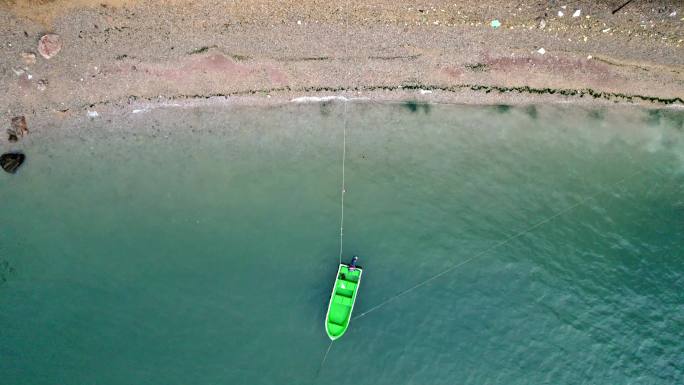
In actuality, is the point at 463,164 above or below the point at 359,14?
below

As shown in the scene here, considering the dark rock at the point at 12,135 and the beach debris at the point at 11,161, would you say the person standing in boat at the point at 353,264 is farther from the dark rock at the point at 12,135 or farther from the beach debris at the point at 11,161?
the dark rock at the point at 12,135

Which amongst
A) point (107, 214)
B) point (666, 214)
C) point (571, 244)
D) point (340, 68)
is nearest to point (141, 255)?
point (107, 214)

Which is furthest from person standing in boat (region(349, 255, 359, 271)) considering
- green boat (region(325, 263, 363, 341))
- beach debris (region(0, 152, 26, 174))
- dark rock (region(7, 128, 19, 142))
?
dark rock (region(7, 128, 19, 142))

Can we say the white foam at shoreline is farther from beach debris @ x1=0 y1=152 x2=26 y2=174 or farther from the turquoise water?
beach debris @ x1=0 y1=152 x2=26 y2=174

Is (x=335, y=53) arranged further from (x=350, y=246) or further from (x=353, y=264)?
(x=353, y=264)

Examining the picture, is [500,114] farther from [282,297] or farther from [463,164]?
[282,297]

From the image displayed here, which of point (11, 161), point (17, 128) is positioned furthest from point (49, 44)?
point (11, 161)
